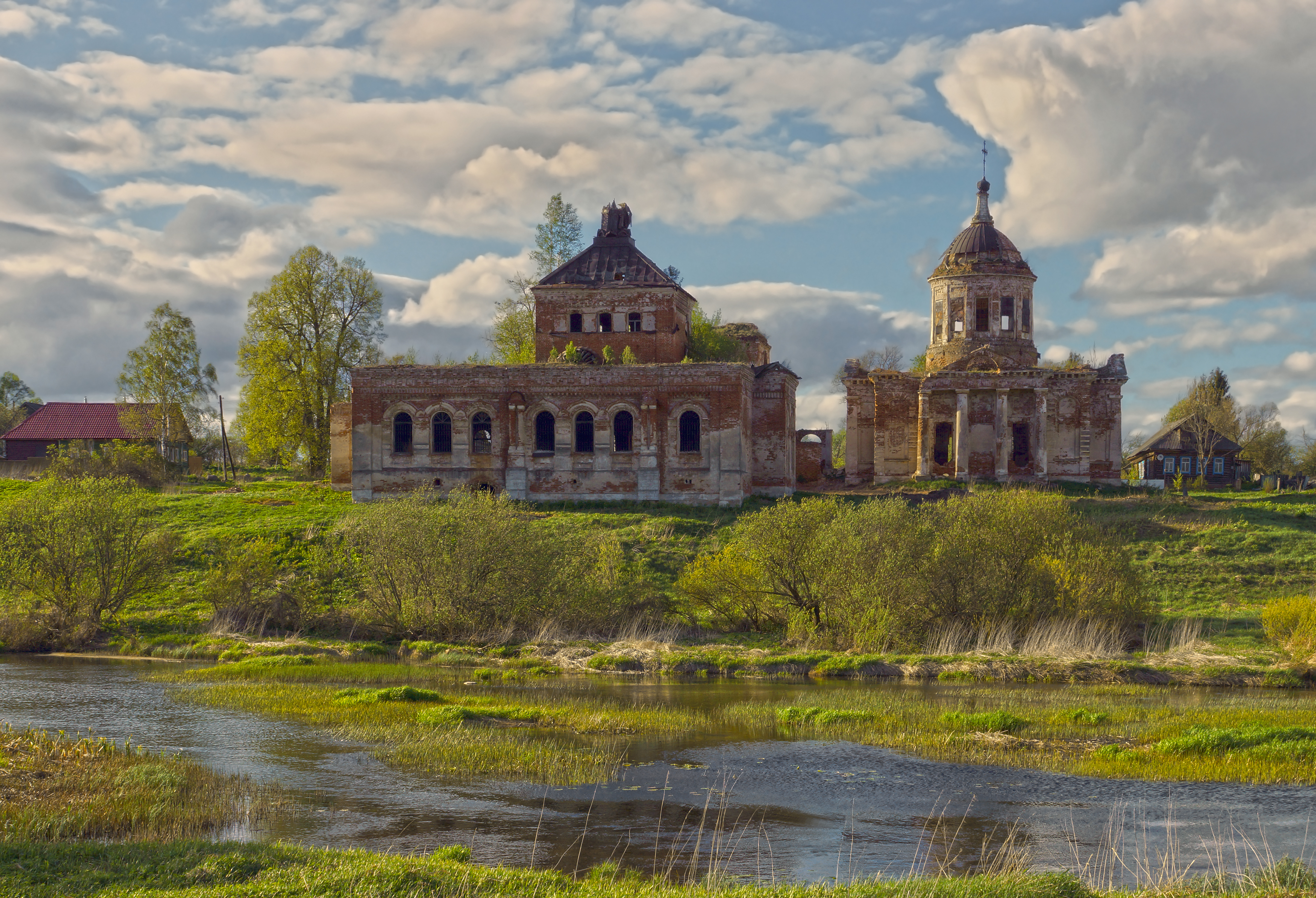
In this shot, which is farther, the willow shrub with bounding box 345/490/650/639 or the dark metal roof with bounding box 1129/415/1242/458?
the dark metal roof with bounding box 1129/415/1242/458

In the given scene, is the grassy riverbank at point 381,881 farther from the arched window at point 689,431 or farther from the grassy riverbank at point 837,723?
the arched window at point 689,431

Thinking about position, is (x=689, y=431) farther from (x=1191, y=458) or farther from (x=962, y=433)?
(x=1191, y=458)

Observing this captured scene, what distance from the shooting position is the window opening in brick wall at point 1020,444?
165ft

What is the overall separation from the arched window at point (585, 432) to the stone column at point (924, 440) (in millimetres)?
14749

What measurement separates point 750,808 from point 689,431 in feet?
105

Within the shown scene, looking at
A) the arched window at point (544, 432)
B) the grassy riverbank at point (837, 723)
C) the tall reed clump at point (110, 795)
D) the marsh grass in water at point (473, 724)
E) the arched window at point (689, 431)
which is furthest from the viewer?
the arched window at point (544, 432)

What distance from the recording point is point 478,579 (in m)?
31.1

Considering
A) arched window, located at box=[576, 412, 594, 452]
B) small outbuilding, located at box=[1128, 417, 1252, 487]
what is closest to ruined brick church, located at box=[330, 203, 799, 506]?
arched window, located at box=[576, 412, 594, 452]

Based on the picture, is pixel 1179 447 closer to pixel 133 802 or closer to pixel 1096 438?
pixel 1096 438

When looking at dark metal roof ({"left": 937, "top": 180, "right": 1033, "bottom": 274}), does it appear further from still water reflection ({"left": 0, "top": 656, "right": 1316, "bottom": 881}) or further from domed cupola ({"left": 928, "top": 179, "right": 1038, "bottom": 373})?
still water reflection ({"left": 0, "top": 656, "right": 1316, "bottom": 881})

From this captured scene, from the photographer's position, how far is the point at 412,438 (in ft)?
153

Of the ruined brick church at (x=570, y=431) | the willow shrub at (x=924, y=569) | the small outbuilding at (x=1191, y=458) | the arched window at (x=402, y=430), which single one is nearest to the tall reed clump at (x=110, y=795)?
the willow shrub at (x=924, y=569)

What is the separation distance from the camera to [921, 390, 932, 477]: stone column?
164ft

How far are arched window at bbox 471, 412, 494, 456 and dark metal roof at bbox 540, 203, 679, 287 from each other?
6.91m
